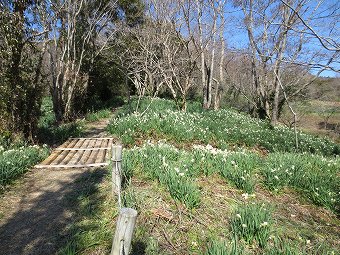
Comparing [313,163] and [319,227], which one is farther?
[313,163]

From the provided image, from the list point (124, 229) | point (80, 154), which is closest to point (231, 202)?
point (124, 229)

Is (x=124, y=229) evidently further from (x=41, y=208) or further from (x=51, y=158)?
(x=51, y=158)

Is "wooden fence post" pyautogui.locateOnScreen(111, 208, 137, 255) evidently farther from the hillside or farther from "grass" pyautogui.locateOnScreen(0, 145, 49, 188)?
"grass" pyautogui.locateOnScreen(0, 145, 49, 188)

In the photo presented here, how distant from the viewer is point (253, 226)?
284cm

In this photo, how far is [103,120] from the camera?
13.0m

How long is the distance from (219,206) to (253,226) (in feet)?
2.95

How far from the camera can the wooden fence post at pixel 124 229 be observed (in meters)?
1.94

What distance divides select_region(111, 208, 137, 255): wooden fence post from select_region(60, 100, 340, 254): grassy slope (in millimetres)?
799

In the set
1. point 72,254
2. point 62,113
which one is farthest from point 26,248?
point 62,113

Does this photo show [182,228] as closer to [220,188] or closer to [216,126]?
[220,188]

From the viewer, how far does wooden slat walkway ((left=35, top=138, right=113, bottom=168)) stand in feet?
19.5

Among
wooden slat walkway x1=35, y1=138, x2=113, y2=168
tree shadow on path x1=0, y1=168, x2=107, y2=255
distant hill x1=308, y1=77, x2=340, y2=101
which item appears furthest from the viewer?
distant hill x1=308, y1=77, x2=340, y2=101

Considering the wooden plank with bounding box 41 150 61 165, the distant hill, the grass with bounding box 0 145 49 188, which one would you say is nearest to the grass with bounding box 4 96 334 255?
the grass with bounding box 0 145 49 188

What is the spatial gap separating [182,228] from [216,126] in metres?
6.59
